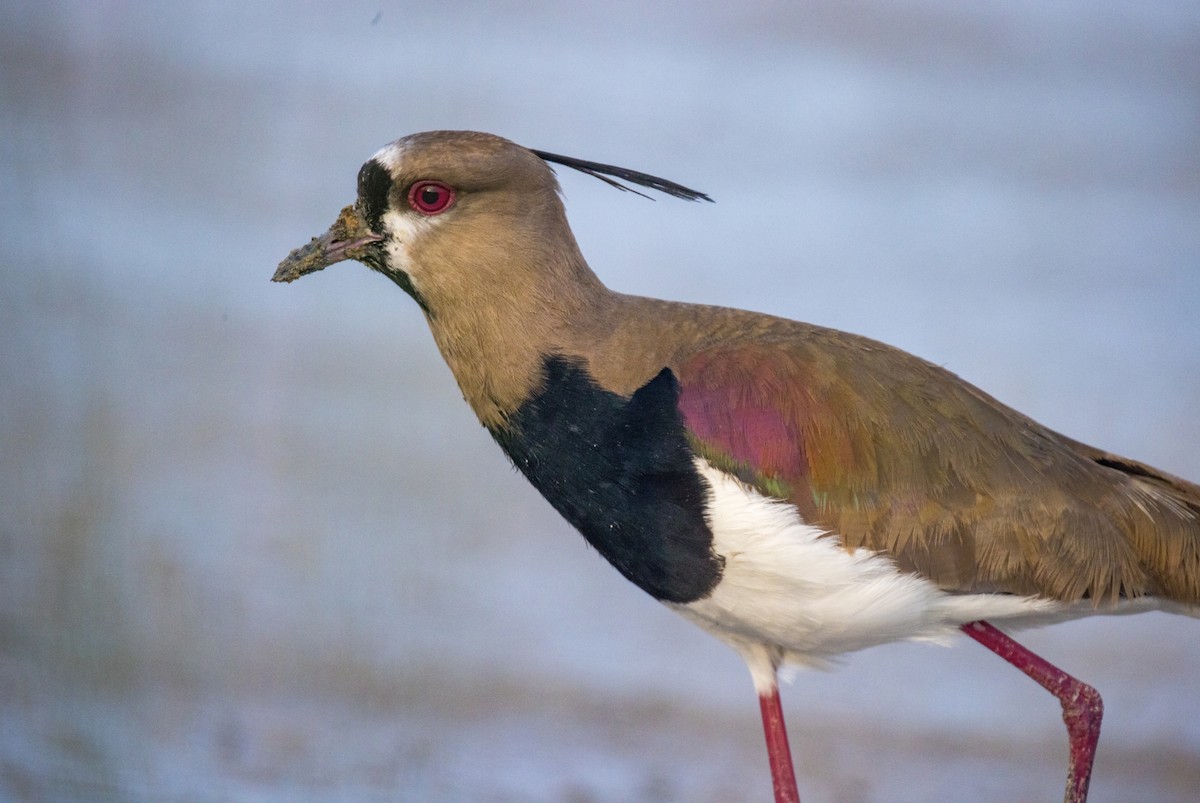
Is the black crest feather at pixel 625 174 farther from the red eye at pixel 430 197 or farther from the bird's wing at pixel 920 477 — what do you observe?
the bird's wing at pixel 920 477

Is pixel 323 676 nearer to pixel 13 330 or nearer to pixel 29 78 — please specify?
pixel 13 330

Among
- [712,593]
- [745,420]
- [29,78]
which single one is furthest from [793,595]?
[29,78]

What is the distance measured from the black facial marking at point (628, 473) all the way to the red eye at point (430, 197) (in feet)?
1.54

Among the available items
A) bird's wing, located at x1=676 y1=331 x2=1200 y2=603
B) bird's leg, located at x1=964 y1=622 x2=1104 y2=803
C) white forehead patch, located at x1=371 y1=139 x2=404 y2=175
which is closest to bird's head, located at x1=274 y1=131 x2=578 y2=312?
white forehead patch, located at x1=371 y1=139 x2=404 y2=175

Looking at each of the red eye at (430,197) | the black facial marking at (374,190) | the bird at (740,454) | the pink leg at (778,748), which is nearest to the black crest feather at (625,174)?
the bird at (740,454)

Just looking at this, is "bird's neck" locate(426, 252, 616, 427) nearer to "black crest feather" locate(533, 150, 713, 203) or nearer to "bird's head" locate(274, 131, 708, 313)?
"bird's head" locate(274, 131, 708, 313)

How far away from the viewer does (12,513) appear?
5570mm

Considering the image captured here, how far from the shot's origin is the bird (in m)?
3.67

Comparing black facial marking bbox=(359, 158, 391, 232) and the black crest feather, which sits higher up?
the black crest feather

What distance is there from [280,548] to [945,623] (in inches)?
129

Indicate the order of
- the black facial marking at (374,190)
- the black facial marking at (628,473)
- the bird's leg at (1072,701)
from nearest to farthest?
the black facial marking at (628,473)
the black facial marking at (374,190)
the bird's leg at (1072,701)

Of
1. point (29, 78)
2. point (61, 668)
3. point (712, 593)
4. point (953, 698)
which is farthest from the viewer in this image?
point (29, 78)

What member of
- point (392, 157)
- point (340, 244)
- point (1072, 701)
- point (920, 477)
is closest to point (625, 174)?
point (392, 157)

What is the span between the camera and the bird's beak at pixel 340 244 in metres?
3.79
